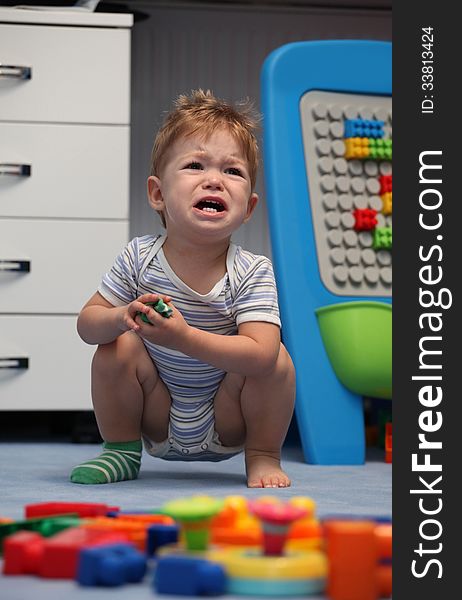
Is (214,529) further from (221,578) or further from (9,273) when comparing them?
(9,273)

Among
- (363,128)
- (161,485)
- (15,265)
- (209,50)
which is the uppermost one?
(209,50)

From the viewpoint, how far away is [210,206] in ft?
3.97

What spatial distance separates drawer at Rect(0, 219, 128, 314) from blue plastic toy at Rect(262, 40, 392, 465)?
281 mm

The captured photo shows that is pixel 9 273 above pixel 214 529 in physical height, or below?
above

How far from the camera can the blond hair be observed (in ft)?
4.06

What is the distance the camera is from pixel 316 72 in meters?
1.64

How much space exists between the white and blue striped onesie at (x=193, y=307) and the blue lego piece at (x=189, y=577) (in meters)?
0.59

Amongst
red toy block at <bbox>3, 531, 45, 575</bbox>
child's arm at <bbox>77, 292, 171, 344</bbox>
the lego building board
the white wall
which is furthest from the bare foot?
the white wall

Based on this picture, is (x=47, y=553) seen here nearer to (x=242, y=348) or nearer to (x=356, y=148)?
(x=242, y=348)

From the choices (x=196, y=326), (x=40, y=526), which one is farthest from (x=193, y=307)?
(x=40, y=526)

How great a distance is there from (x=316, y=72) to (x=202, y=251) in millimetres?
540

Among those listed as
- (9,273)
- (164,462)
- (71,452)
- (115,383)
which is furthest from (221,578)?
(9,273)

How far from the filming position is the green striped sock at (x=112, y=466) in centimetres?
117

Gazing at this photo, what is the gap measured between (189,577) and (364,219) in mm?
1088
